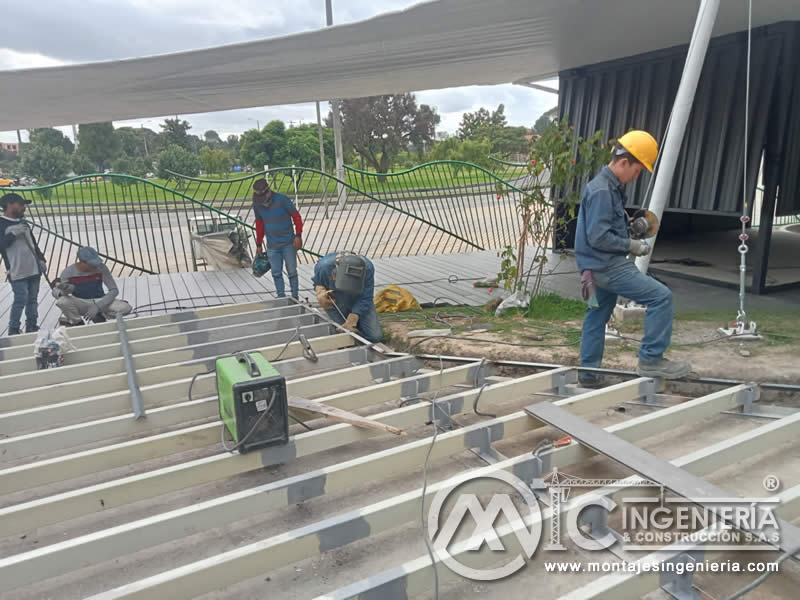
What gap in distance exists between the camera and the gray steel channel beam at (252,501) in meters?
1.96

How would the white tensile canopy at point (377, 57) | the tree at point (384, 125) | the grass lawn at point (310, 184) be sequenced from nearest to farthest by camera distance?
1. the white tensile canopy at point (377, 57)
2. the grass lawn at point (310, 184)
3. the tree at point (384, 125)

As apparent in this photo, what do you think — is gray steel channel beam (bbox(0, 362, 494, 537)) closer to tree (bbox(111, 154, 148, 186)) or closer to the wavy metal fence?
the wavy metal fence

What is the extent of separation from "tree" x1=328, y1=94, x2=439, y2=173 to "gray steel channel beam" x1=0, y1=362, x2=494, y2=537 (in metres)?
27.3

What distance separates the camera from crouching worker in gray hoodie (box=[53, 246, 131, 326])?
505 centimetres

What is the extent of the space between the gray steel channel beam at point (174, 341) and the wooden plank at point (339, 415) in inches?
60.3

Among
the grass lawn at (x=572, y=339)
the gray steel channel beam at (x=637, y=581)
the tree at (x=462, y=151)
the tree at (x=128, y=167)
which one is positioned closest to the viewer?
the gray steel channel beam at (x=637, y=581)

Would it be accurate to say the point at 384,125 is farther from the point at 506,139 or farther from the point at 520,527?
the point at 520,527

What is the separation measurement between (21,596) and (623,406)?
3.39m

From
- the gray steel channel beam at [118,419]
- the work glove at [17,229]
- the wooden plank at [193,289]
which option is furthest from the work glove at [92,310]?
the gray steel channel beam at [118,419]

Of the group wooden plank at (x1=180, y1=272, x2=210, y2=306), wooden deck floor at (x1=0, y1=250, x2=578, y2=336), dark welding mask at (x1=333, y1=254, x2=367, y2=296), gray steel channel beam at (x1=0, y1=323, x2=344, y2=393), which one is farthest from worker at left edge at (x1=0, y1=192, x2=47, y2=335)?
dark welding mask at (x1=333, y1=254, x2=367, y2=296)

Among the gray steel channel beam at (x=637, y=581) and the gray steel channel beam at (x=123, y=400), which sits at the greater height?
the gray steel channel beam at (x=123, y=400)

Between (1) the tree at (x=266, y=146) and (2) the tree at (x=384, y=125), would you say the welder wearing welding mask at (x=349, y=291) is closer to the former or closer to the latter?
(2) the tree at (x=384, y=125)

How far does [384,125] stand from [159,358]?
1158 inches
